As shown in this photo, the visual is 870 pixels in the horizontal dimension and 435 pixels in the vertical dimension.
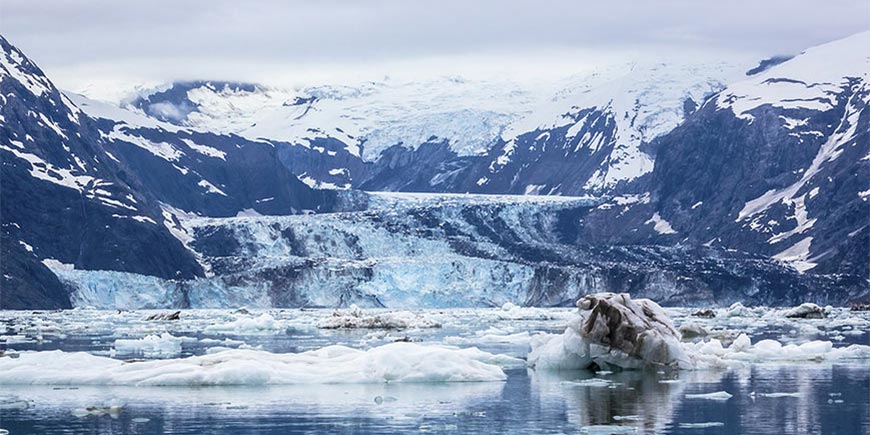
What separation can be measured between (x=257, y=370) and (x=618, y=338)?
9.50 m

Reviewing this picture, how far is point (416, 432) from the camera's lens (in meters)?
25.9

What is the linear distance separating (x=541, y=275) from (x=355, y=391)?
374 ft

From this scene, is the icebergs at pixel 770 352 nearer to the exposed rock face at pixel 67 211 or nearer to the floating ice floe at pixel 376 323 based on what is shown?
the floating ice floe at pixel 376 323

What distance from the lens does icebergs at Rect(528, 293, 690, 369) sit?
37688 mm

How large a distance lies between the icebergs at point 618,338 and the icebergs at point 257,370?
265cm

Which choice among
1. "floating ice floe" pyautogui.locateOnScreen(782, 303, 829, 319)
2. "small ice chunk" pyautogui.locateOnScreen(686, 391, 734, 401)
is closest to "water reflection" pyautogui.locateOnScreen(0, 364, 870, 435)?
"small ice chunk" pyautogui.locateOnScreen(686, 391, 734, 401)

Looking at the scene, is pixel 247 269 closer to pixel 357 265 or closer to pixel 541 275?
pixel 357 265

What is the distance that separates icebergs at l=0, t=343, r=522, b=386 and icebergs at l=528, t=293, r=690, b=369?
265cm

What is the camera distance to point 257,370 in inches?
1362

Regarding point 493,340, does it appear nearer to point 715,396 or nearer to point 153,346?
point 153,346

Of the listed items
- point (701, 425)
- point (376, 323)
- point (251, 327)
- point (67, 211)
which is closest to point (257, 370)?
point (701, 425)

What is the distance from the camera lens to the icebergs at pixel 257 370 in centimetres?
3459

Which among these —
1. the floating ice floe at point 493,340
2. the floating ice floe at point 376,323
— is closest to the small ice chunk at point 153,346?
the floating ice floe at point 493,340

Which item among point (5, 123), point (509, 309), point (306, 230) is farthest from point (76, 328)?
point (5, 123)
